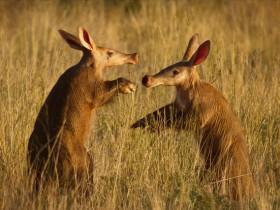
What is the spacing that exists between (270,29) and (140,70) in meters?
4.40

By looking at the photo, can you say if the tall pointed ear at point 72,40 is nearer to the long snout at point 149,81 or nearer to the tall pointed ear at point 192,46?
the long snout at point 149,81

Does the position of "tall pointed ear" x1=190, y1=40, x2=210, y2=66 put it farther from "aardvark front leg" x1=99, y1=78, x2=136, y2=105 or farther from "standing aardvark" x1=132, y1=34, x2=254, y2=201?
"aardvark front leg" x1=99, y1=78, x2=136, y2=105

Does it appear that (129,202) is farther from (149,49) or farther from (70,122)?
(149,49)

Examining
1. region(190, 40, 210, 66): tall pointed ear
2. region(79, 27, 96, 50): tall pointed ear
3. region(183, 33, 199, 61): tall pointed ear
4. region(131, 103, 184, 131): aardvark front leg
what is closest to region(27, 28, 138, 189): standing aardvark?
region(79, 27, 96, 50): tall pointed ear

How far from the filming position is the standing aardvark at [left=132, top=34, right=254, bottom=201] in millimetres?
8023

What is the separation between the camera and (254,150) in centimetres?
873

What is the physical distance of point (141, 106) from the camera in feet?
30.8

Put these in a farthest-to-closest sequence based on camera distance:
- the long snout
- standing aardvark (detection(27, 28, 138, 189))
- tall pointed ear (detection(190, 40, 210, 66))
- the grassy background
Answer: tall pointed ear (detection(190, 40, 210, 66))
the long snout
standing aardvark (detection(27, 28, 138, 189))
the grassy background

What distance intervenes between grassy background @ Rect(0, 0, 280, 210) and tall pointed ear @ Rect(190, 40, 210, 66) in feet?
2.23

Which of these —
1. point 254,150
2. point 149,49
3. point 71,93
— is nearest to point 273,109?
point 254,150

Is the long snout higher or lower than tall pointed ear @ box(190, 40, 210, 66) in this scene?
lower

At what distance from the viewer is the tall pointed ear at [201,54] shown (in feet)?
28.0

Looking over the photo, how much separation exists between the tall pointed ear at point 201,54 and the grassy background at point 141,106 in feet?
2.23

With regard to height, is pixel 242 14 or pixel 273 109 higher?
pixel 242 14
